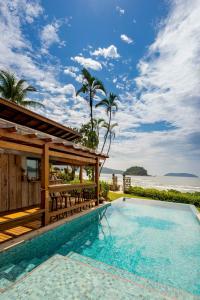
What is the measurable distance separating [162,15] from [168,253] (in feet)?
35.0

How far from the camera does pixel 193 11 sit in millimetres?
7047

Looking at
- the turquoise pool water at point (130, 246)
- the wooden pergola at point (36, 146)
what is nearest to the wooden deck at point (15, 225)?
the wooden pergola at point (36, 146)

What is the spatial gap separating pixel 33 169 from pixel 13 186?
1.67 m

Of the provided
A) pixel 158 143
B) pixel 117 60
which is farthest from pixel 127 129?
pixel 117 60

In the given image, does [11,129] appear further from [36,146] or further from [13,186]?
[13,186]

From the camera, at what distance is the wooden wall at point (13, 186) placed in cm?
741

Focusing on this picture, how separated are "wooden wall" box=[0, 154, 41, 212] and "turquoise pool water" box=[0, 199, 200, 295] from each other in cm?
264

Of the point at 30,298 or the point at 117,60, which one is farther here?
the point at 117,60

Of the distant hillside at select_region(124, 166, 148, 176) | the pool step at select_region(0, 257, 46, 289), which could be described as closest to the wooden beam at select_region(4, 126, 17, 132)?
the pool step at select_region(0, 257, 46, 289)

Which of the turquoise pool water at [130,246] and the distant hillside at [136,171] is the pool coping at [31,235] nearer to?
the turquoise pool water at [130,246]

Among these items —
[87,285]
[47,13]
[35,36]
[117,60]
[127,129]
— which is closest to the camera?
[87,285]

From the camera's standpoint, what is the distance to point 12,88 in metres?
18.7

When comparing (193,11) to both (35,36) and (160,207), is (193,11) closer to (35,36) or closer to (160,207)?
(35,36)

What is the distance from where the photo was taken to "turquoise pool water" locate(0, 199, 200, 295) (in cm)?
423
